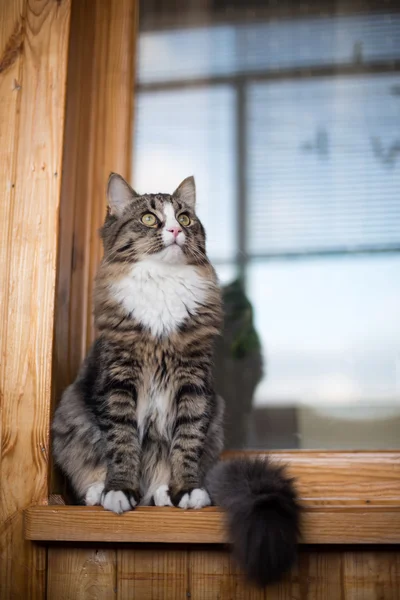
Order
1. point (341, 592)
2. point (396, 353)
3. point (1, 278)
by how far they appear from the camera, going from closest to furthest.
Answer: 1. point (341, 592)
2. point (1, 278)
3. point (396, 353)

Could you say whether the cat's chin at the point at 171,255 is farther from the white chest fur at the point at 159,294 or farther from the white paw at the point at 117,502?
the white paw at the point at 117,502

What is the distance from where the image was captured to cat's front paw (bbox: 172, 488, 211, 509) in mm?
1510

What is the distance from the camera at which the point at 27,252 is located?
171 centimetres

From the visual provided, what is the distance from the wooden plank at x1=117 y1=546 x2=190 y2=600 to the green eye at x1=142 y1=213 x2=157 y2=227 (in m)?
0.83

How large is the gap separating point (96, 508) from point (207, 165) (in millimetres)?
1356

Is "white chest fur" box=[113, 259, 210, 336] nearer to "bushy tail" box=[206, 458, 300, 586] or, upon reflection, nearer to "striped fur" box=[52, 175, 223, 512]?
"striped fur" box=[52, 175, 223, 512]

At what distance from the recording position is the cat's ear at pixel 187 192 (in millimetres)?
1898

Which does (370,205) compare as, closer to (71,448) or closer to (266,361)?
(266,361)

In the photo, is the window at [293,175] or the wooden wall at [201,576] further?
the window at [293,175]

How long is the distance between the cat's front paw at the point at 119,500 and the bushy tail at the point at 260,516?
0.20m

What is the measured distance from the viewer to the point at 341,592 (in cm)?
146

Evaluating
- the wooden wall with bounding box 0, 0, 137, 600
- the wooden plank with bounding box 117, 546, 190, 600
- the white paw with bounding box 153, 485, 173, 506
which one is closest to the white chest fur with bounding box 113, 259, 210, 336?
the wooden wall with bounding box 0, 0, 137, 600

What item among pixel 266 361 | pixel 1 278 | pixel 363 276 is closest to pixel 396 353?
pixel 363 276

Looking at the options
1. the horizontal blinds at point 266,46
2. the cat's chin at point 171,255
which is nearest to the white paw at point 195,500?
the cat's chin at point 171,255
